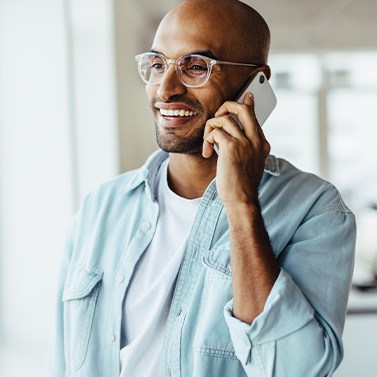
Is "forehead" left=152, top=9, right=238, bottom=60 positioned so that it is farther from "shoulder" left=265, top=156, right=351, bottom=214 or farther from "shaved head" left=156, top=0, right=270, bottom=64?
"shoulder" left=265, top=156, right=351, bottom=214

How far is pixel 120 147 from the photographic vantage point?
3.59m

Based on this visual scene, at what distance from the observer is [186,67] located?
1.35 meters

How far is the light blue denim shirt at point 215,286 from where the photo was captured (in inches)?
44.3

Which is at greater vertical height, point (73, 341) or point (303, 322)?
point (303, 322)

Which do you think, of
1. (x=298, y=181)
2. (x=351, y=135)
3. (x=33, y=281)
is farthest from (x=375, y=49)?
(x=298, y=181)

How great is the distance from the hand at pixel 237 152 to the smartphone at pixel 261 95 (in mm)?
165

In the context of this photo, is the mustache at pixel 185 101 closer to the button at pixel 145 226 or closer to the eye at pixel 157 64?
the eye at pixel 157 64

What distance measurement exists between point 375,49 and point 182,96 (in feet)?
20.7

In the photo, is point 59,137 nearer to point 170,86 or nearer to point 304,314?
point 170,86

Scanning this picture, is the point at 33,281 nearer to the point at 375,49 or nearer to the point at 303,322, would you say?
the point at 303,322

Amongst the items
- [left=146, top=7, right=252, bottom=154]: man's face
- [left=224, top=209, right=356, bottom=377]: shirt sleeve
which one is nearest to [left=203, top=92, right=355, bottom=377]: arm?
[left=224, top=209, right=356, bottom=377]: shirt sleeve

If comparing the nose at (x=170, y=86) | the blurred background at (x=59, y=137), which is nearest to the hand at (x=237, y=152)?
the nose at (x=170, y=86)

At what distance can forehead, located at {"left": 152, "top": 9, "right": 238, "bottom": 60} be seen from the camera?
1.37 meters

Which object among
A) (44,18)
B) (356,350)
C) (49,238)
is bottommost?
(356,350)
